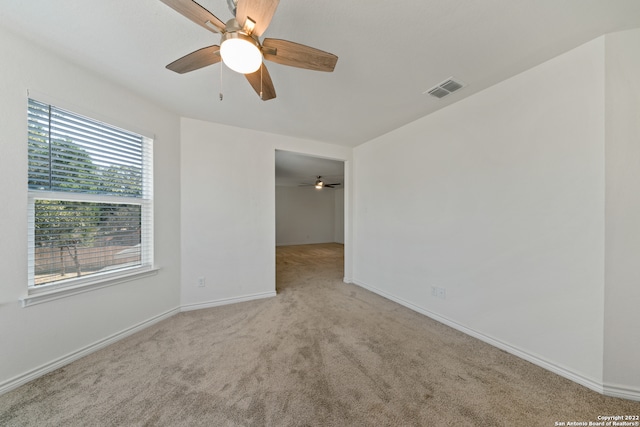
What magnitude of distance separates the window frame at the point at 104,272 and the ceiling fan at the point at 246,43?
1496 mm

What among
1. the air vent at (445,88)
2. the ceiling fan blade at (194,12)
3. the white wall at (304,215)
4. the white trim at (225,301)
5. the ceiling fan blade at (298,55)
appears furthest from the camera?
the white wall at (304,215)

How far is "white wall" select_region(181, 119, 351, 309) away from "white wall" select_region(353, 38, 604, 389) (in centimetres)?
209

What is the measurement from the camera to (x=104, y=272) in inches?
82.1

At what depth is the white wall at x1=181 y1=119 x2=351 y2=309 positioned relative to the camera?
9.37 ft

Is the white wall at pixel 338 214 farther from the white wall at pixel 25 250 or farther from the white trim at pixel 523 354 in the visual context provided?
the white wall at pixel 25 250

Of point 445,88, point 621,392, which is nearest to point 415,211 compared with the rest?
point 445,88

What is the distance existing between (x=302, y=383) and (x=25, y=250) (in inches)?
Answer: 89.3

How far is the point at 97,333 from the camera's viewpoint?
6.52 ft

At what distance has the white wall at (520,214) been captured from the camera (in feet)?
5.15

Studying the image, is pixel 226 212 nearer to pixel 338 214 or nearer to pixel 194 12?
pixel 194 12

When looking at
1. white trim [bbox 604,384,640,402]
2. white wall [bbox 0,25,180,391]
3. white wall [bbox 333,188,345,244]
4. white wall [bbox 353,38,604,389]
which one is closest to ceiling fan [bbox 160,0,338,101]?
white wall [bbox 0,25,180,391]

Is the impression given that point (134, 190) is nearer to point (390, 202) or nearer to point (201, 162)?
point (201, 162)

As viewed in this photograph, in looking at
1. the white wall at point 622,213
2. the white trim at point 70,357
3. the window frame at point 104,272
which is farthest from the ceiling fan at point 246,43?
the white trim at point 70,357

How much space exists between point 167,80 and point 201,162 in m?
1.06
